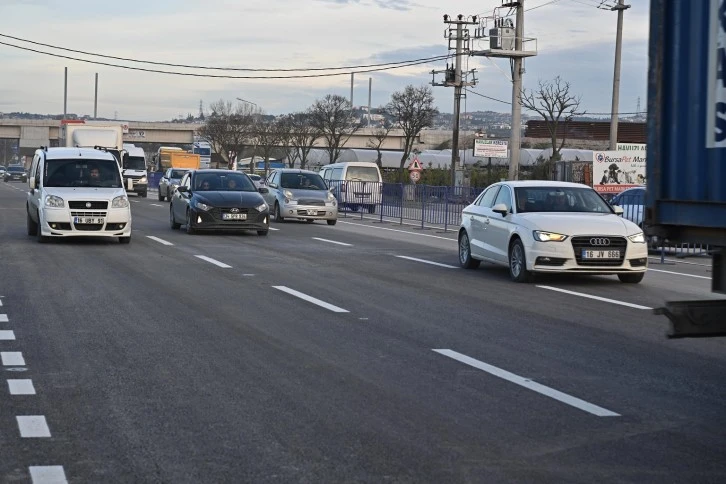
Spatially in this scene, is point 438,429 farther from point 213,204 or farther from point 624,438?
point 213,204

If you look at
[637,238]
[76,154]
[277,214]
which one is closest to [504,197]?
[637,238]

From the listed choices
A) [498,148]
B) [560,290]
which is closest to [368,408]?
[560,290]

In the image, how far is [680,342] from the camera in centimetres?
1101

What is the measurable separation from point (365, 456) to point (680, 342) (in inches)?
219

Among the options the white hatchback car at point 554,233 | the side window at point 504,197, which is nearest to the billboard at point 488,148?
the white hatchback car at point 554,233

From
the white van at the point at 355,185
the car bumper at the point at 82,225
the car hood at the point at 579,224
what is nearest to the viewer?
the car hood at the point at 579,224

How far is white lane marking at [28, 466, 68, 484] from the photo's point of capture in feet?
18.9

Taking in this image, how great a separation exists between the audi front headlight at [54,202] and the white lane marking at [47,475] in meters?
16.7

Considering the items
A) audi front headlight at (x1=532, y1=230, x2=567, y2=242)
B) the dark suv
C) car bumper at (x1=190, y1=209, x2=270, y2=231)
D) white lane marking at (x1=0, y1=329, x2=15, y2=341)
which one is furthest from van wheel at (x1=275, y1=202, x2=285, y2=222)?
the dark suv

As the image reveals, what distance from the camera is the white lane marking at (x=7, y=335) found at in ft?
33.8

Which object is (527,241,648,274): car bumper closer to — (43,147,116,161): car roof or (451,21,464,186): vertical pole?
(43,147,116,161): car roof

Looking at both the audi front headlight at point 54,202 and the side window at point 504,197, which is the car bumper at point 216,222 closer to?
the audi front headlight at point 54,202

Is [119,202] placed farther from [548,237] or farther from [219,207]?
[548,237]

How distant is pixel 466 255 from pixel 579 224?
3.16 m
